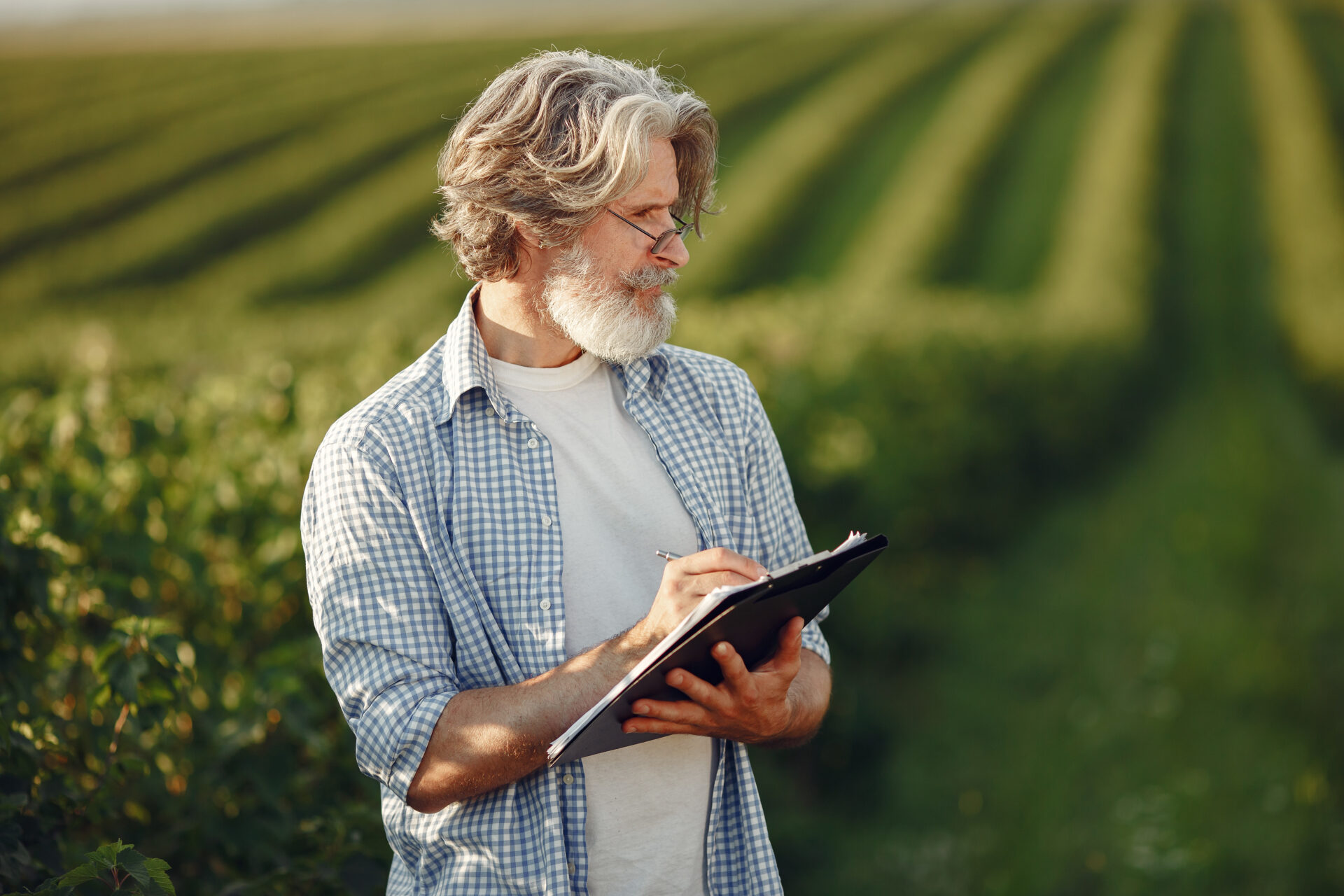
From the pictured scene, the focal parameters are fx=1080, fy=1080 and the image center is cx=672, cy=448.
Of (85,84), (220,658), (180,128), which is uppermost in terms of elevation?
(85,84)

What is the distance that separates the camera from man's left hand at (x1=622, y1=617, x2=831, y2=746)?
158 centimetres

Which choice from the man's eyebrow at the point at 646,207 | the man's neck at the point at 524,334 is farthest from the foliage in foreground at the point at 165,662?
the man's eyebrow at the point at 646,207

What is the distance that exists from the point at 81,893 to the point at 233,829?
410 mm

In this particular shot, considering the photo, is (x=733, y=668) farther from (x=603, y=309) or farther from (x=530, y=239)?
(x=530, y=239)

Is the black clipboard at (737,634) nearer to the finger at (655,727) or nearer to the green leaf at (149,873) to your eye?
the finger at (655,727)

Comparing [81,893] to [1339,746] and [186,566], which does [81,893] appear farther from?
[1339,746]

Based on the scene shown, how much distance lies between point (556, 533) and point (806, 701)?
0.52m

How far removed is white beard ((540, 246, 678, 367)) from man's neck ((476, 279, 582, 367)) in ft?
0.09

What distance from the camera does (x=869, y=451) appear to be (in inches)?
225

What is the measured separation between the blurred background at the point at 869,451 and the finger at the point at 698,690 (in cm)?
106

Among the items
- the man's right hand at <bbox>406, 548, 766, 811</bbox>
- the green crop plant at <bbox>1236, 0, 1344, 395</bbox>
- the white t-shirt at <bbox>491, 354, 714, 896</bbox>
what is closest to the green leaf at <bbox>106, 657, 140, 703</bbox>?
the man's right hand at <bbox>406, 548, 766, 811</bbox>

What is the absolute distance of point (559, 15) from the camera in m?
39.4

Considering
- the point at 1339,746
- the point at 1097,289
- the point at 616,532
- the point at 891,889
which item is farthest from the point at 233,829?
the point at 1097,289

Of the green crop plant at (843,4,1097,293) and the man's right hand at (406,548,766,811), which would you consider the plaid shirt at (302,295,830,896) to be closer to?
the man's right hand at (406,548,766,811)
